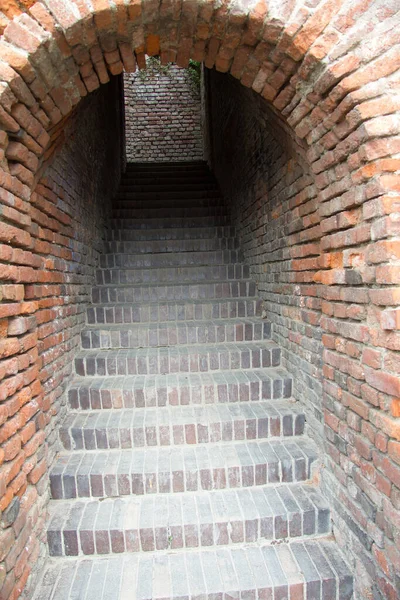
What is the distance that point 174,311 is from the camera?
133 inches

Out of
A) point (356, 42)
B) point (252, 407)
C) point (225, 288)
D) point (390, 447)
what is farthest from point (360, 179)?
point (225, 288)

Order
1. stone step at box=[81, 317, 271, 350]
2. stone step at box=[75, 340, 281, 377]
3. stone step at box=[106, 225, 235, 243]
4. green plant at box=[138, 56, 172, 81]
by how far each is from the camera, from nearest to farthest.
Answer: stone step at box=[75, 340, 281, 377] → stone step at box=[81, 317, 271, 350] → stone step at box=[106, 225, 235, 243] → green plant at box=[138, 56, 172, 81]

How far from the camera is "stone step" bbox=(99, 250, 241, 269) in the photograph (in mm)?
3969

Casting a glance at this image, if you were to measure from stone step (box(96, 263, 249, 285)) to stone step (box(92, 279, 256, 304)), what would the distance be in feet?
0.59

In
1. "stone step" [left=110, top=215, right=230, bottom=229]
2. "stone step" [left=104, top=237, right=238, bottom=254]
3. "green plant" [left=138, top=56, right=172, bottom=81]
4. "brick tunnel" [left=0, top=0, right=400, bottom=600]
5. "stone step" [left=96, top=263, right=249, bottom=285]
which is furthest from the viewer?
"green plant" [left=138, top=56, right=172, bottom=81]

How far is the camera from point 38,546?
1.82m

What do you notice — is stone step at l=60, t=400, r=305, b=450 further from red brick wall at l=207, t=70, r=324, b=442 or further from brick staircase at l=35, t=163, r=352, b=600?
red brick wall at l=207, t=70, r=324, b=442

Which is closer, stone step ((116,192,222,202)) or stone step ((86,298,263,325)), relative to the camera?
stone step ((86,298,263,325))

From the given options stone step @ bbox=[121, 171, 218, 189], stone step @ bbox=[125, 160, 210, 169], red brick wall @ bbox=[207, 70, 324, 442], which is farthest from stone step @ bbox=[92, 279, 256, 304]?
stone step @ bbox=[125, 160, 210, 169]

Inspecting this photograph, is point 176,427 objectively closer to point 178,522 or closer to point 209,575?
point 178,522

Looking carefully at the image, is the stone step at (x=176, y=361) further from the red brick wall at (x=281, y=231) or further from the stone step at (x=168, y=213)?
the stone step at (x=168, y=213)

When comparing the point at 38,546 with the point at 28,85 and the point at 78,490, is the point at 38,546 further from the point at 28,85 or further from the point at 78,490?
the point at 28,85

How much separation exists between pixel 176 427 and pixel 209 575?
822 millimetres

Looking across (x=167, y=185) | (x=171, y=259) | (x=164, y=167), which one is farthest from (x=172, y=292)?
(x=164, y=167)
